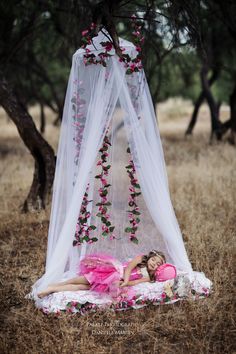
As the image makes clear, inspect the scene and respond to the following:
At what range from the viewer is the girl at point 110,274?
161 inches

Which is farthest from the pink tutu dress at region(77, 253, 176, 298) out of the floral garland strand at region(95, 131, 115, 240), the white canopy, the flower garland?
the flower garland

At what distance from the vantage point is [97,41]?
13.9ft

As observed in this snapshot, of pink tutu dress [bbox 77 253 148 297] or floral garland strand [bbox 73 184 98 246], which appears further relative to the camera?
floral garland strand [bbox 73 184 98 246]

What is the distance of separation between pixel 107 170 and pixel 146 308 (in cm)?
137

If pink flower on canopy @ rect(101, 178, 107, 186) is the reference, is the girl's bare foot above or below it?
below

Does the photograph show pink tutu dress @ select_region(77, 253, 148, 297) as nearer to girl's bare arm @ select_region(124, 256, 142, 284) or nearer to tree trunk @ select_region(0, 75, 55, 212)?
girl's bare arm @ select_region(124, 256, 142, 284)

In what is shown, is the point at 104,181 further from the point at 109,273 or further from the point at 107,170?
the point at 109,273

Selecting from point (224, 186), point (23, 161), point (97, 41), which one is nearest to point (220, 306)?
point (97, 41)

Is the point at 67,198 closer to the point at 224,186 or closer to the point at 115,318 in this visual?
the point at 115,318

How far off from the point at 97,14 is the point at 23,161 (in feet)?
25.1

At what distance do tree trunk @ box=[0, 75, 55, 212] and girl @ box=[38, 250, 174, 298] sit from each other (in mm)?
2643

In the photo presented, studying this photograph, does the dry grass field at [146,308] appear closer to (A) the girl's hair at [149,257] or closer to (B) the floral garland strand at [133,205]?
(A) the girl's hair at [149,257]

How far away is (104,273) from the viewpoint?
4215 mm

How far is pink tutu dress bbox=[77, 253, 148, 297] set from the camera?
4.09m
